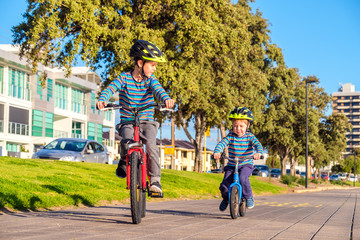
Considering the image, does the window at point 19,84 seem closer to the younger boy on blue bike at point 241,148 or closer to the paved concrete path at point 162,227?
the paved concrete path at point 162,227

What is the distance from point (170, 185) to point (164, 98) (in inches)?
439

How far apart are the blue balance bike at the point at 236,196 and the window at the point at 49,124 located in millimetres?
44872

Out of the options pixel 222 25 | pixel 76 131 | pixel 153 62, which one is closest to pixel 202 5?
pixel 222 25

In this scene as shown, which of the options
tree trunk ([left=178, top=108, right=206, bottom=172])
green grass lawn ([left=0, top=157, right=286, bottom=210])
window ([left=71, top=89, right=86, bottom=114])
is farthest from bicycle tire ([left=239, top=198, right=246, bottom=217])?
window ([left=71, top=89, right=86, bottom=114])

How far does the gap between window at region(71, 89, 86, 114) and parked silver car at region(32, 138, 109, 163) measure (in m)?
34.6

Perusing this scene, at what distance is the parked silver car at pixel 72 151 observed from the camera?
2095 cm

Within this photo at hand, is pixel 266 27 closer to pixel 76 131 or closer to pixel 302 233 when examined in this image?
pixel 76 131

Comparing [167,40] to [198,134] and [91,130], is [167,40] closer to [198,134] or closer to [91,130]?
[198,134]

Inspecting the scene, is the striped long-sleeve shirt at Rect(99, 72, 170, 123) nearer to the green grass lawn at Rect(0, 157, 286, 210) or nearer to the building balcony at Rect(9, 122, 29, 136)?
the green grass lawn at Rect(0, 157, 286, 210)

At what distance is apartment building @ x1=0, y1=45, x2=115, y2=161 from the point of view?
44375 mm

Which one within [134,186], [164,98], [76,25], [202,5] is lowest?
[134,186]

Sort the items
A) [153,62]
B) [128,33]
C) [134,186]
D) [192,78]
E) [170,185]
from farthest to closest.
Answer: [192,78], [128,33], [170,185], [153,62], [134,186]

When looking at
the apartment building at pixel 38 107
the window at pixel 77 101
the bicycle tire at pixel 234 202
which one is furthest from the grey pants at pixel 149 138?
the window at pixel 77 101

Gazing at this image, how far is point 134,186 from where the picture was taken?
6.26m
